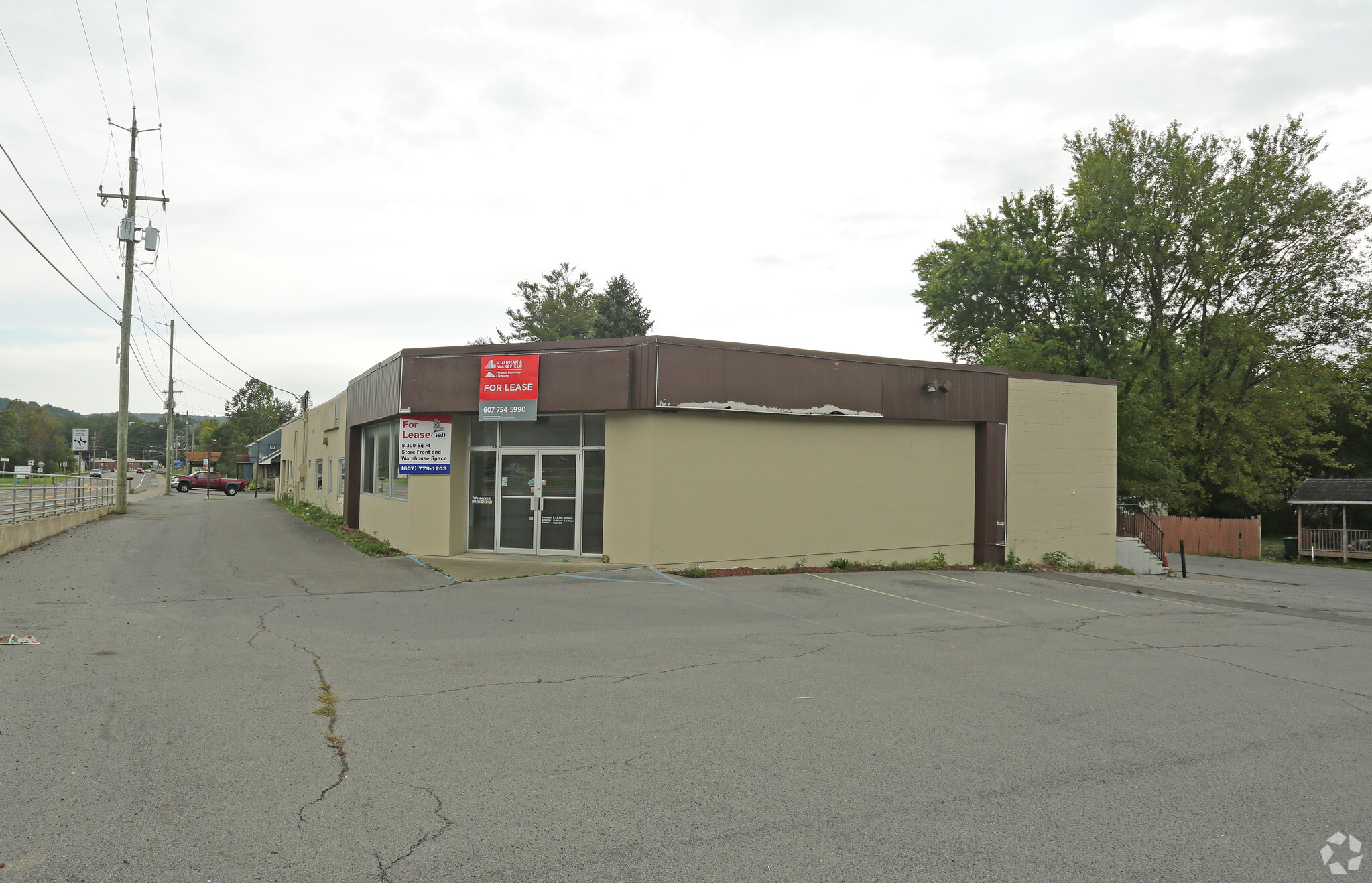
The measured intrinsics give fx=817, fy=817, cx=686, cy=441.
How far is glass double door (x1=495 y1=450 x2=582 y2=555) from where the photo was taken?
15336 mm

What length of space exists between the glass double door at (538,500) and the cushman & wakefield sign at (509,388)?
93cm

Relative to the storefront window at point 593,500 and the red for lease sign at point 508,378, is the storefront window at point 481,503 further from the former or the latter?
the storefront window at point 593,500

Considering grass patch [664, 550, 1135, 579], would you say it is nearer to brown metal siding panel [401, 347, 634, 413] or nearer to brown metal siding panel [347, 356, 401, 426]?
brown metal siding panel [401, 347, 634, 413]

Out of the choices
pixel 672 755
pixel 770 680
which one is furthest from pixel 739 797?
pixel 770 680

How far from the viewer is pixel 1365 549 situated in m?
32.6

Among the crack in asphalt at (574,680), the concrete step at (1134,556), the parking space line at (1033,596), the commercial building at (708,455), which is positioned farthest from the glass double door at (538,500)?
the concrete step at (1134,556)

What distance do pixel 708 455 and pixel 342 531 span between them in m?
11.3

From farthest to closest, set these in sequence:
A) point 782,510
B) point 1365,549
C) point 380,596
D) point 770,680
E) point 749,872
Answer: point 1365,549 → point 782,510 → point 380,596 → point 770,680 → point 749,872

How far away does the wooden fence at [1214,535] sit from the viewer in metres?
35.1

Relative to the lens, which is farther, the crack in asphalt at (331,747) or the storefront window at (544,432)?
the storefront window at (544,432)

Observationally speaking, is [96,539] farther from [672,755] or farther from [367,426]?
[672,755]

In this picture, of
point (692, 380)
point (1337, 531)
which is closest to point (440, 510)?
point (692, 380)

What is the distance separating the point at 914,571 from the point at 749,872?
44.3 feet

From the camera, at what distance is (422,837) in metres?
3.89
